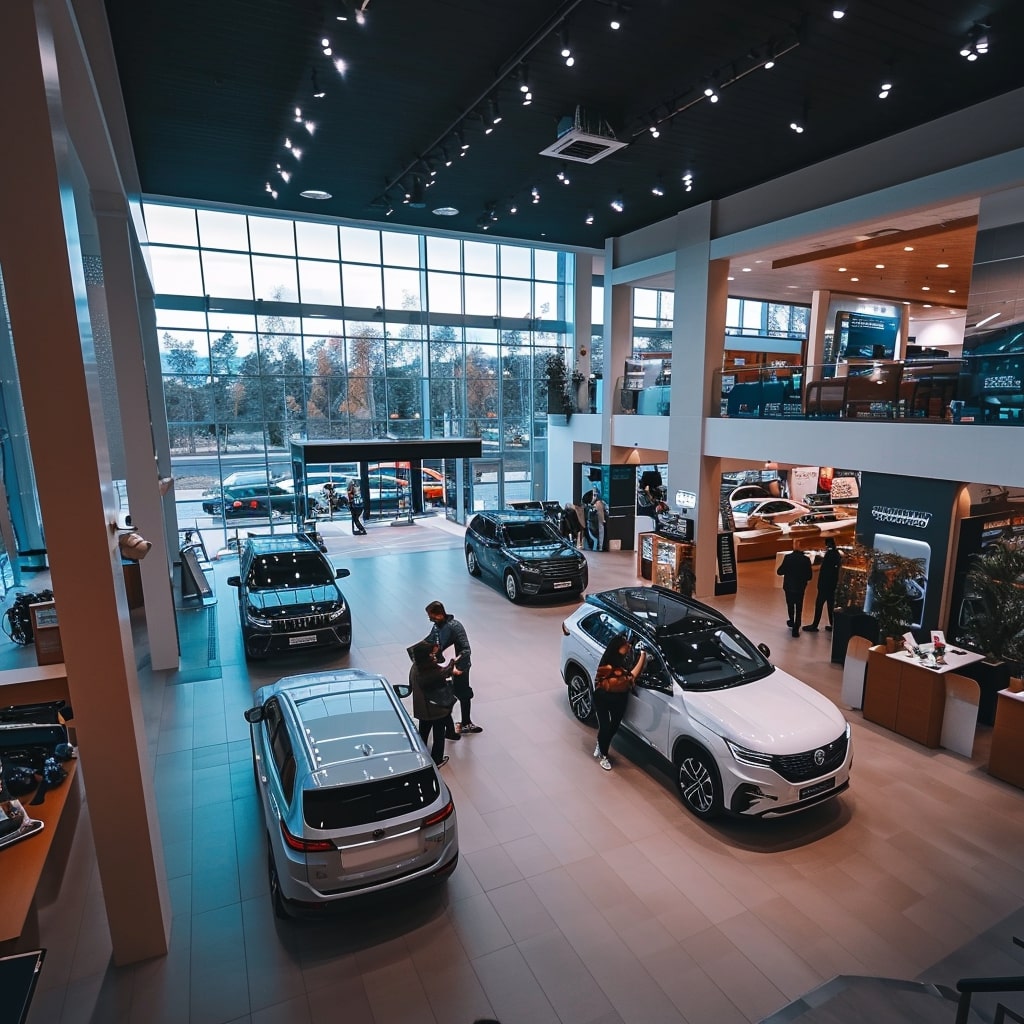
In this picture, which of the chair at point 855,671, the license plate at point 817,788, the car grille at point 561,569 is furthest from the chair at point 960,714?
the car grille at point 561,569

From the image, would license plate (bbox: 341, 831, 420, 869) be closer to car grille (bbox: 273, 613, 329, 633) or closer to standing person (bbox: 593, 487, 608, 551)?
car grille (bbox: 273, 613, 329, 633)

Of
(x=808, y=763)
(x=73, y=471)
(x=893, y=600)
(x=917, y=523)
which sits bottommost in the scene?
→ (x=808, y=763)

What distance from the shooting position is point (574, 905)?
15.1 feet

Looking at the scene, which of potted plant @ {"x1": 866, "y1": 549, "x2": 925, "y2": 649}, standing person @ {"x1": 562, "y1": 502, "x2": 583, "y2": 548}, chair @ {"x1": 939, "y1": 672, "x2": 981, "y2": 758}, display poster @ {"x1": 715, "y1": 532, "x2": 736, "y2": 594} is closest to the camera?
chair @ {"x1": 939, "y1": 672, "x2": 981, "y2": 758}

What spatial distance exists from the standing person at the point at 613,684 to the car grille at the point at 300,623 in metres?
4.31

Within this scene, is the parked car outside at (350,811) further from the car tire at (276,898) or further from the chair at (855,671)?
the chair at (855,671)

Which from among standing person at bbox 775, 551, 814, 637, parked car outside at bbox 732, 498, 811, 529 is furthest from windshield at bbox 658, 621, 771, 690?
parked car outside at bbox 732, 498, 811, 529

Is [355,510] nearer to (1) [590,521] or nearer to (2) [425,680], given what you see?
(1) [590,521]

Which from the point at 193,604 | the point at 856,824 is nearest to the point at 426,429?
the point at 193,604

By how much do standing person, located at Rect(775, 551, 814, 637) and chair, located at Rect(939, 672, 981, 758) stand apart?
3333 millimetres

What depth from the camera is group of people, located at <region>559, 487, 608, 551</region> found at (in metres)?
→ 16.1

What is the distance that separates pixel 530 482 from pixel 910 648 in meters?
15.3

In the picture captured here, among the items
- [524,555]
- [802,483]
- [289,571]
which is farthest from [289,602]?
[802,483]

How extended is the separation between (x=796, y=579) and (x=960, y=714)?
3.65 metres
